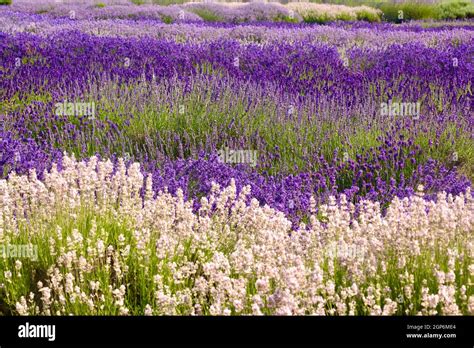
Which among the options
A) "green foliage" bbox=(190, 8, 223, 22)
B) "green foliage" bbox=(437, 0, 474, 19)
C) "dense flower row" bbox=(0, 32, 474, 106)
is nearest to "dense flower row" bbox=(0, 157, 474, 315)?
"dense flower row" bbox=(0, 32, 474, 106)

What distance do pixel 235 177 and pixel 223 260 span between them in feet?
7.24

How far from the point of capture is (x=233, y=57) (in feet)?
30.5

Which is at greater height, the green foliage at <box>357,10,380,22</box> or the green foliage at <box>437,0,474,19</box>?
the green foliage at <box>437,0,474,19</box>

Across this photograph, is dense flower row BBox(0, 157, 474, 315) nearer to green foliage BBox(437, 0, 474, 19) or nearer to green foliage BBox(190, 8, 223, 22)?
green foliage BBox(190, 8, 223, 22)

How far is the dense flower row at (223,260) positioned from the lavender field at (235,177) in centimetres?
1

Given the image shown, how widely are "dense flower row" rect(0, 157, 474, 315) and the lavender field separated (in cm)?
1

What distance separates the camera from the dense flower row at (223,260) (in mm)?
2699

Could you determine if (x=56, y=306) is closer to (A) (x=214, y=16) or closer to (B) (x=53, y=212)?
(B) (x=53, y=212)

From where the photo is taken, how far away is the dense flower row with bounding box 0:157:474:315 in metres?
2.70

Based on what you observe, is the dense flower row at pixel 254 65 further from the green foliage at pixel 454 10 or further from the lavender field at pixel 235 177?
the green foliage at pixel 454 10

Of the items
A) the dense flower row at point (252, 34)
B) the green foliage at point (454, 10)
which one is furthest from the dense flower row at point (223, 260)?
the green foliage at point (454, 10)

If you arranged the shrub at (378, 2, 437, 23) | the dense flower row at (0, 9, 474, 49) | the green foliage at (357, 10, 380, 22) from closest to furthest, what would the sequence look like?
the dense flower row at (0, 9, 474, 49) < the green foliage at (357, 10, 380, 22) < the shrub at (378, 2, 437, 23)
